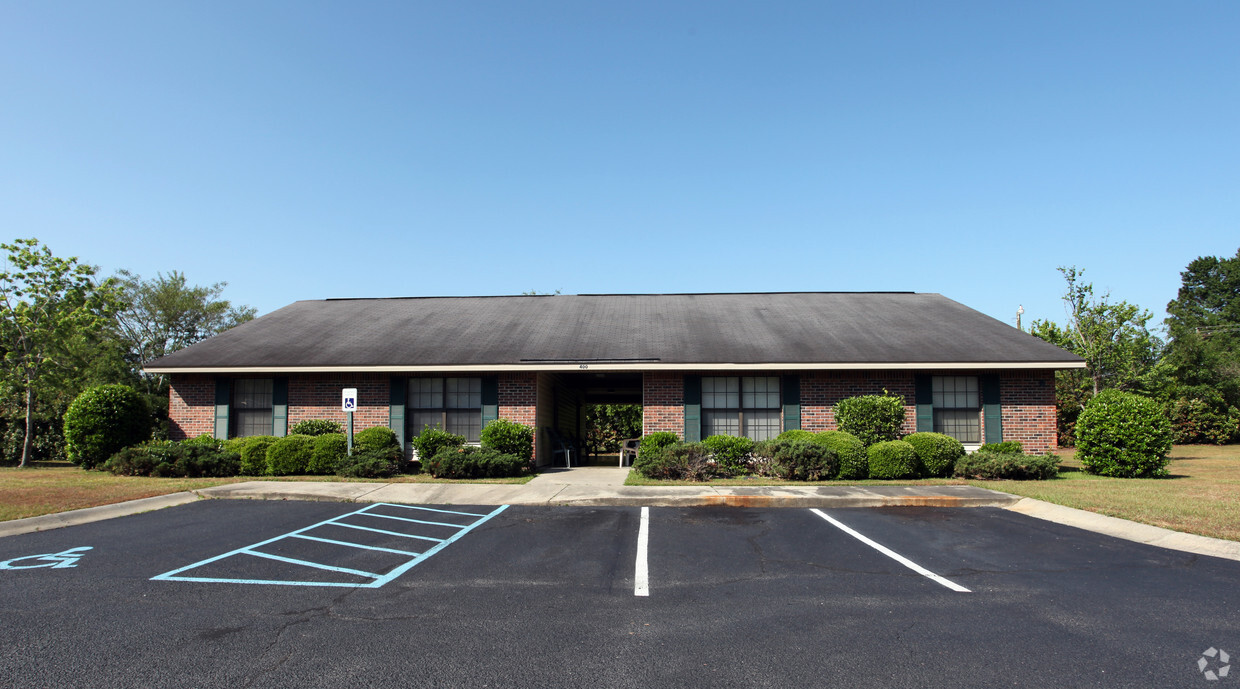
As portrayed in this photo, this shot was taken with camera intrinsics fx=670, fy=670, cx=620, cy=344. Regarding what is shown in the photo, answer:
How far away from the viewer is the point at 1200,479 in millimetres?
13922

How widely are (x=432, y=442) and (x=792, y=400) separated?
844 centimetres

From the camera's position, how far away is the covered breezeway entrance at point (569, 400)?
56.5 feet

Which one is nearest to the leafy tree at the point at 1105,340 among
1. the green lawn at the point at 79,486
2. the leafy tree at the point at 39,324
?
the green lawn at the point at 79,486

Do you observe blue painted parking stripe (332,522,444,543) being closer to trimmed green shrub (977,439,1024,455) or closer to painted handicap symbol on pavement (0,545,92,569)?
painted handicap symbol on pavement (0,545,92,569)

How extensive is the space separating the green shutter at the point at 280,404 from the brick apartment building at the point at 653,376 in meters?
0.03

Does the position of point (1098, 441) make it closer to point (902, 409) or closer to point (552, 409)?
point (902, 409)

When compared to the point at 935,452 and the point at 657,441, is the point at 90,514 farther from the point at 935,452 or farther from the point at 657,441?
the point at 935,452

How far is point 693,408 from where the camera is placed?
1603cm

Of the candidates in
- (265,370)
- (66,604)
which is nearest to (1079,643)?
(66,604)

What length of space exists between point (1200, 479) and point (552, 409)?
48.4 ft

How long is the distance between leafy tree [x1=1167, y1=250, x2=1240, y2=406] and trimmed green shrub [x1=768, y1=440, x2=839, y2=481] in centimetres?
2320

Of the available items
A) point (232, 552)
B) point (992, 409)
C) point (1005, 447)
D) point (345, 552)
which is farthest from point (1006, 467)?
point (232, 552)

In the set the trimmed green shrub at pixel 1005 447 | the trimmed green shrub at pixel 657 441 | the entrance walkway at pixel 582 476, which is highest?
the trimmed green shrub at pixel 657 441

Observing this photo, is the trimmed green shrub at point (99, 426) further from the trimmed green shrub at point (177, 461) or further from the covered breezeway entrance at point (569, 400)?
the covered breezeway entrance at point (569, 400)
